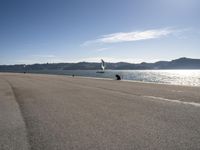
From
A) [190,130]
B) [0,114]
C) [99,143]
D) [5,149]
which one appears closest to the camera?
[5,149]

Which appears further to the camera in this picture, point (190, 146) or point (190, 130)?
point (190, 130)

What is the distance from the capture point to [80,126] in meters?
7.15

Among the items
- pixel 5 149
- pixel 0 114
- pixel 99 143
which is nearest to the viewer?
pixel 5 149

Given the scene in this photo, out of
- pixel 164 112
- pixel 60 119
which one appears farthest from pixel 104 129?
pixel 164 112

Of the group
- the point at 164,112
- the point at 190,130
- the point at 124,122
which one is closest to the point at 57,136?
the point at 124,122

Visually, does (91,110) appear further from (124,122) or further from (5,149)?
(5,149)

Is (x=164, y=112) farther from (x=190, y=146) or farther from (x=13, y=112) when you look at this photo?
(x=13, y=112)

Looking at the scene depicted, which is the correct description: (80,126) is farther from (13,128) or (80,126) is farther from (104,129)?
(13,128)

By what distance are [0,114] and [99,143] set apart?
565 centimetres

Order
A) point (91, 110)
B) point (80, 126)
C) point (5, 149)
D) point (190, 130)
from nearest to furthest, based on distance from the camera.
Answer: point (5, 149) → point (190, 130) → point (80, 126) → point (91, 110)

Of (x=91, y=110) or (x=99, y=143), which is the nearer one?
(x=99, y=143)

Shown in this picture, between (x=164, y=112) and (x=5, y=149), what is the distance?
6.67 meters

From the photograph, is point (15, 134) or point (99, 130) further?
point (99, 130)

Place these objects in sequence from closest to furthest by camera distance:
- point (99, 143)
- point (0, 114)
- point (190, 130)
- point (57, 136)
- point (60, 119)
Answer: point (99, 143)
point (57, 136)
point (190, 130)
point (60, 119)
point (0, 114)
